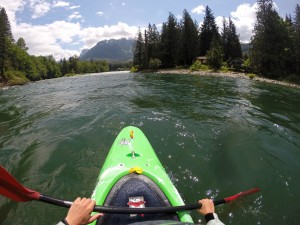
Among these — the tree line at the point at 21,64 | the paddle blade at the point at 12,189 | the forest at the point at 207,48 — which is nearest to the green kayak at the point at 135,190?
the paddle blade at the point at 12,189

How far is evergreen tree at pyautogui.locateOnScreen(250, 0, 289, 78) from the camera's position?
1479 inches

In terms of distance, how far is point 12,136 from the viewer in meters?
9.55

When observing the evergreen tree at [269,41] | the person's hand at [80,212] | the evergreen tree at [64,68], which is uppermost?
the evergreen tree at [269,41]

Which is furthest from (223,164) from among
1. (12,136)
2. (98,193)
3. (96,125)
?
(12,136)

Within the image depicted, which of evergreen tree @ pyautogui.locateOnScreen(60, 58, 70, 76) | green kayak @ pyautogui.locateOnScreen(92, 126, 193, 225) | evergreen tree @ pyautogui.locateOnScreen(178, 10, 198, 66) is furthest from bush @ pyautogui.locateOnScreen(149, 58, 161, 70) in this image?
evergreen tree @ pyautogui.locateOnScreen(60, 58, 70, 76)

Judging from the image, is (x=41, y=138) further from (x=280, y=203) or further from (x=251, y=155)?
(x=280, y=203)

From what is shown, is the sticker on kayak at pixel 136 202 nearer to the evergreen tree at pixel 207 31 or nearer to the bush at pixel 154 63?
the bush at pixel 154 63

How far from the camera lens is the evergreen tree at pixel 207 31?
63.1 meters

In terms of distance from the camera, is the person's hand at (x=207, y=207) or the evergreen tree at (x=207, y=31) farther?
the evergreen tree at (x=207, y=31)

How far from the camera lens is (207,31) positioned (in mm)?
63062

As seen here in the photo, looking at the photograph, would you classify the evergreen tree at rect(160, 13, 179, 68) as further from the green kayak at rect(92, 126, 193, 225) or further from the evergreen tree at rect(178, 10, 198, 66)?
the green kayak at rect(92, 126, 193, 225)

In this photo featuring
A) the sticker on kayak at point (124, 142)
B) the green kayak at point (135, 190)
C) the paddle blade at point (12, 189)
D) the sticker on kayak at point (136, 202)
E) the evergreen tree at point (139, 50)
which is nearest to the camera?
the paddle blade at point (12, 189)

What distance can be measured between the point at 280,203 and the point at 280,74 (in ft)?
114

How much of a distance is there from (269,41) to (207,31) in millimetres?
26895
